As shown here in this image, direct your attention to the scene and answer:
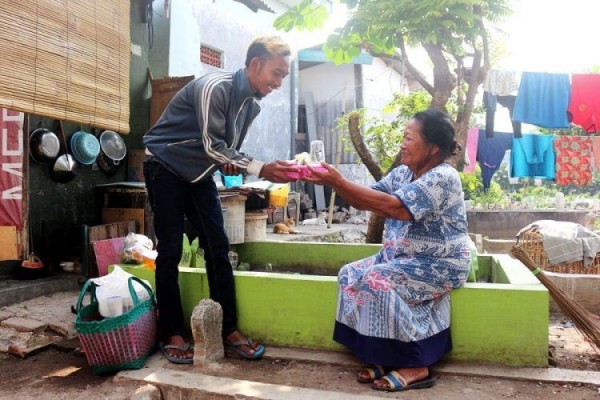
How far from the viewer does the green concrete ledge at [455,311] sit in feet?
9.26

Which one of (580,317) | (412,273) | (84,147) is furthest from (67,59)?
(580,317)

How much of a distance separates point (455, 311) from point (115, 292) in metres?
2.07

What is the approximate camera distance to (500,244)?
689 centimetres

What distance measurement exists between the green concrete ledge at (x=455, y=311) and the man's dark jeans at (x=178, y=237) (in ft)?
0.49

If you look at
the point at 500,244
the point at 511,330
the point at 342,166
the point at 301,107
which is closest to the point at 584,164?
the point at 500,244

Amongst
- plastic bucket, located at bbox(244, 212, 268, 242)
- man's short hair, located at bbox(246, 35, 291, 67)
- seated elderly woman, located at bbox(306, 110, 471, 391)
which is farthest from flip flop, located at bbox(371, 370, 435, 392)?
plastic bucket, located at bbox(244, 212, 268, 242)

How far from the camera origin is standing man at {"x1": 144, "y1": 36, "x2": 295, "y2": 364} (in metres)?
2.86

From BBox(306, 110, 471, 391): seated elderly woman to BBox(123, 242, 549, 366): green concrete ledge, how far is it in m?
0.15

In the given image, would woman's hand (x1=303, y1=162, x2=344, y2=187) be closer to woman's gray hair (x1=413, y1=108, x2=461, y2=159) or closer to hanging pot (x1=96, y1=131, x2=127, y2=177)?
woman's gray hair (x1=413, y1=108, x2=461, y2=159)

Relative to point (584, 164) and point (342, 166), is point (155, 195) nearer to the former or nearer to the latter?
point (584, 164)

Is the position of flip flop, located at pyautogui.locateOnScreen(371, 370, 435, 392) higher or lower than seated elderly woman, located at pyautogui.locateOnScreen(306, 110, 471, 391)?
lower

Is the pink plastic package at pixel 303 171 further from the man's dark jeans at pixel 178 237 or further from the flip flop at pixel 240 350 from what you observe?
the flip flop at pixel 240 350

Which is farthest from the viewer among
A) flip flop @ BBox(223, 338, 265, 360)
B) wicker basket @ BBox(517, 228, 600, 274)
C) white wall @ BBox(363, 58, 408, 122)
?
white wall @ BBox(363, 58, 408, 122)

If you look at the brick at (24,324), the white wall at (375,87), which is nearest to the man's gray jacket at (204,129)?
the brick at (24,324)
